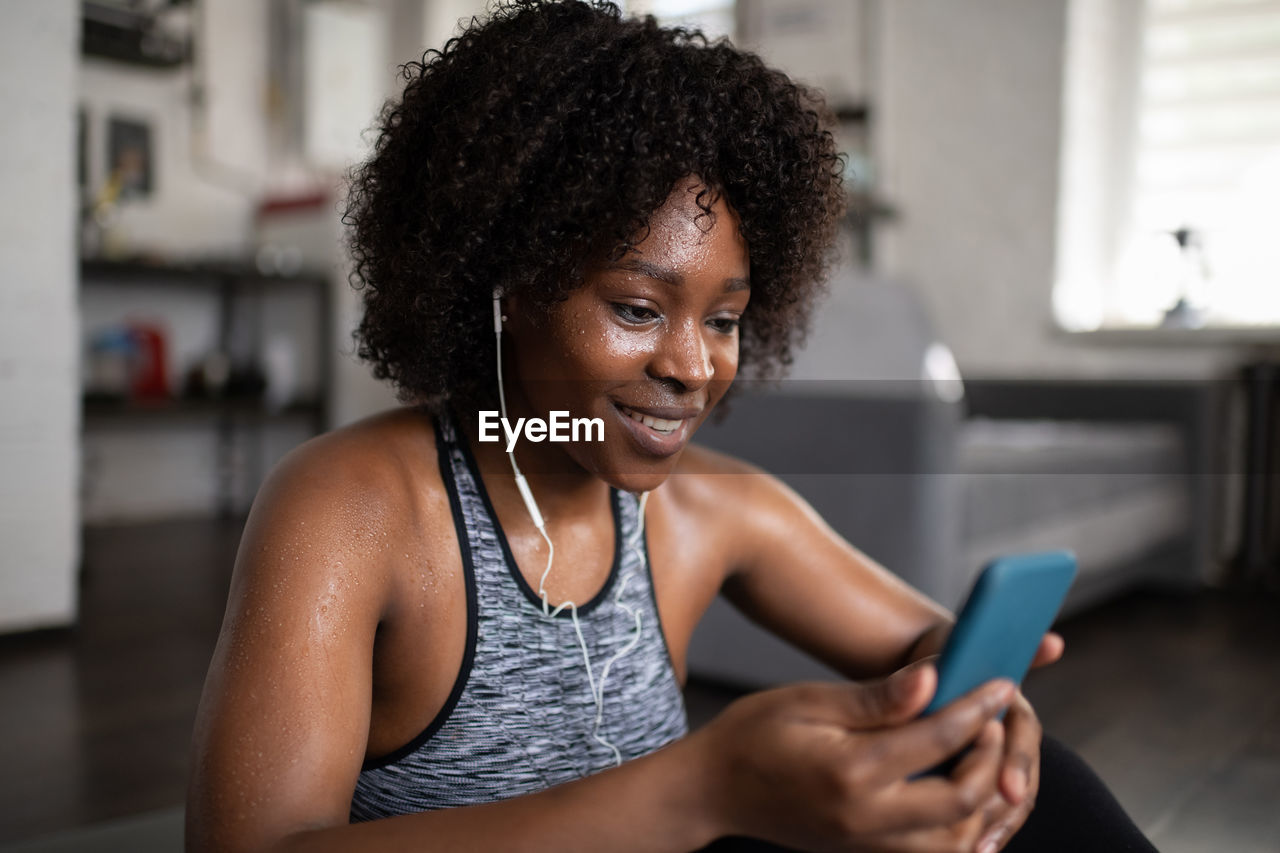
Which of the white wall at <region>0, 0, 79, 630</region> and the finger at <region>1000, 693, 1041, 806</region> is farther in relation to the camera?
the white wall at <region>0, 0, 79, 630</region>

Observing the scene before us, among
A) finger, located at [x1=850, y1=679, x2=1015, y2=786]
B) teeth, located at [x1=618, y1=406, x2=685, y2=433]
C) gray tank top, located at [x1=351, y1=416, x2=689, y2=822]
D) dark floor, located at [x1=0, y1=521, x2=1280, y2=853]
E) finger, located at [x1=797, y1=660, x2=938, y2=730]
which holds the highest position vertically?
teeth, located at [x1=618, y1=406, x2=685, y2=433]

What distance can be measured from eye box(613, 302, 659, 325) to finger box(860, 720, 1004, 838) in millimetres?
343

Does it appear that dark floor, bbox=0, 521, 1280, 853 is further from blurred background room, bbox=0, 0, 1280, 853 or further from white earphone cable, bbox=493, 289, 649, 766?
white earphone cable, bbox=493, 289, 649, 766

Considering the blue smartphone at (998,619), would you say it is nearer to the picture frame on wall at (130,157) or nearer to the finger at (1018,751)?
the finger at (1018,751)

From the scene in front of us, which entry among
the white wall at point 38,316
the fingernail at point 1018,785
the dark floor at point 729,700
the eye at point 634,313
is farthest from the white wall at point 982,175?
the fingernail at point 1018,785

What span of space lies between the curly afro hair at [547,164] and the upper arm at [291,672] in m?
Answer: 0.18

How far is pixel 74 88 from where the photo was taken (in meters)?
2.41

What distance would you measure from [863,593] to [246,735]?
1.73ft

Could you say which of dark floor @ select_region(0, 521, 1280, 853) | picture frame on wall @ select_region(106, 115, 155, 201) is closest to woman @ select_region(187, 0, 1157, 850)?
dark floor @ select_region(0, 521, 1280, 853)

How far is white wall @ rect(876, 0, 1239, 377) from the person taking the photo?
12.3 ft

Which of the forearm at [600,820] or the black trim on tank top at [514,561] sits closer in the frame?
the forearm at [600,820]

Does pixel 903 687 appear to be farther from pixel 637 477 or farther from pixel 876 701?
pixel 637 477

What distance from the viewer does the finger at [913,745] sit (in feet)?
1.48

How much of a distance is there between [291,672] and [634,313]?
31 centimetres
